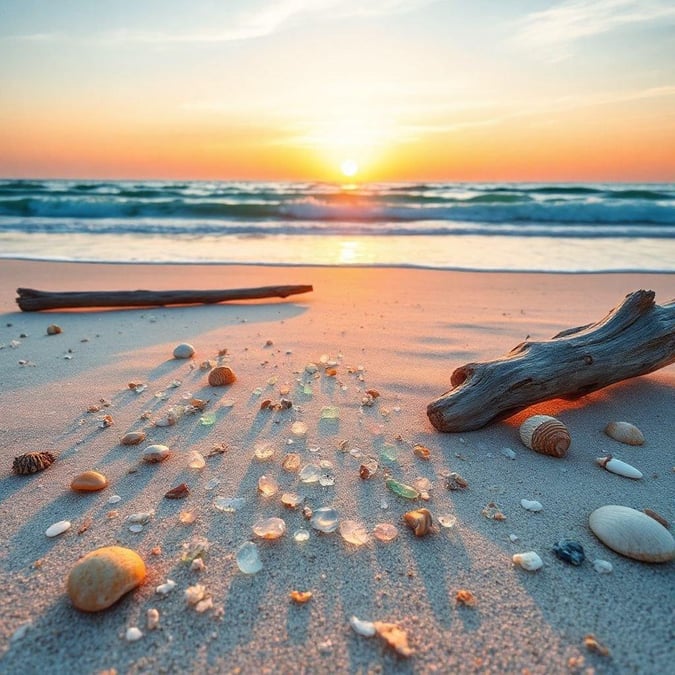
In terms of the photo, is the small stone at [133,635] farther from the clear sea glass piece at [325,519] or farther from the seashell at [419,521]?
the seashell at [419,521]

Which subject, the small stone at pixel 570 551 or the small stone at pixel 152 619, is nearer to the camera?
the small stone at pixel 152 619

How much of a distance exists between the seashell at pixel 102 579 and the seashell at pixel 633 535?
4.14ft

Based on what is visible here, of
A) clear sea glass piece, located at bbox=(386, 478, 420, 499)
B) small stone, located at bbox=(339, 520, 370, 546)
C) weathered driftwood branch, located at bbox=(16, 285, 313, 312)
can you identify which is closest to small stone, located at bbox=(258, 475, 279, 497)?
small stone, located at bbox=(339, 520, 370, 546)

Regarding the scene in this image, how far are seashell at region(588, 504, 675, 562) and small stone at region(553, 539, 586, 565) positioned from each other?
0.09m

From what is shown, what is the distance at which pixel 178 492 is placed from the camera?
1522 mm

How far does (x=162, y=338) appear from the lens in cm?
323

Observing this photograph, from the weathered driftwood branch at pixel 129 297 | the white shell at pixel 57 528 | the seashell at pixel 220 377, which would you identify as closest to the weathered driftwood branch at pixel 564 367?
the seashell at pixel 220 377

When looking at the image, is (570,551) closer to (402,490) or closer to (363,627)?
(402,490)

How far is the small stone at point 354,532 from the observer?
134 cm

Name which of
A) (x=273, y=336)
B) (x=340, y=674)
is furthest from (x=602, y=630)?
(x=273, y=336)

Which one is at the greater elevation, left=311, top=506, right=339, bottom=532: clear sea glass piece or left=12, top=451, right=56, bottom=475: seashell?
left=12, top=451, right=56, bottom=475: seashell

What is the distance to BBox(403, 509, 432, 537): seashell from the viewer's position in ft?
4.42

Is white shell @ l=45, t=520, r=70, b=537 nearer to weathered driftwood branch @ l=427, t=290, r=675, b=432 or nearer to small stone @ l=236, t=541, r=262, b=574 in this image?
small stone @ l=236, t=541, r=262, b=574

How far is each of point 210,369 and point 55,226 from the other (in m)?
10.6
